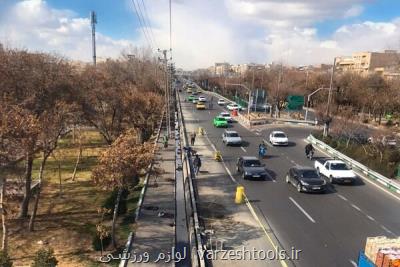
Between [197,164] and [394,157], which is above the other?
[394,157]

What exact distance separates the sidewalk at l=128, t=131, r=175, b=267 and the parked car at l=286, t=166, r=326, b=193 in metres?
7.67

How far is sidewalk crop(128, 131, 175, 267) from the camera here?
16.2 m

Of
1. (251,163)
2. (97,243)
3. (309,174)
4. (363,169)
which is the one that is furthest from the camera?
(363,169)

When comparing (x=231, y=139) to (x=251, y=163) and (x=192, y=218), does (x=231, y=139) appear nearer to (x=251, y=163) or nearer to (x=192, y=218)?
(x=251, y=163)

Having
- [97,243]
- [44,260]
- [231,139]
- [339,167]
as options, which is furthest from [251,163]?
[44,260]

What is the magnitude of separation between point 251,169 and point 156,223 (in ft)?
33.4

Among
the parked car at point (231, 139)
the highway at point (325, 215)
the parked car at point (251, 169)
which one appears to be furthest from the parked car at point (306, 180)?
the parked car at point (231, 139)

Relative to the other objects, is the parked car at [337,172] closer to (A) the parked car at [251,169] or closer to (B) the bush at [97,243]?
(A) the parked car at [251,169]

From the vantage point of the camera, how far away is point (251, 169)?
91.1 feet

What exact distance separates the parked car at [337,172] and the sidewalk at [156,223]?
10534mm

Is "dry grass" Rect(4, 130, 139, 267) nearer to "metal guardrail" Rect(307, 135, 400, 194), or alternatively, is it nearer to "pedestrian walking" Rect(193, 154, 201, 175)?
"pedestrian walking" Rect(193, 154, 201, 175)

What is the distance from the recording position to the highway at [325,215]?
54.1 feet

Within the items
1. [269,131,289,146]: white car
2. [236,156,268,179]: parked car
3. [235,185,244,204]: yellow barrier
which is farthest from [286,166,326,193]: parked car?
[269,131,289,146]: white car

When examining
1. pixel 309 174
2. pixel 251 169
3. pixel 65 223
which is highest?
pixel 309 174
